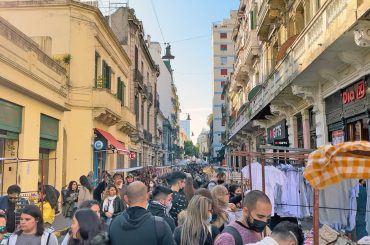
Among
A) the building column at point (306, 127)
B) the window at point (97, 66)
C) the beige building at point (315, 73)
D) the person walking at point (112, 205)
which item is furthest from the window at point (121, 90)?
the person walking at point (112, 205)

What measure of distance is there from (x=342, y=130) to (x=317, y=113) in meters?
2.08

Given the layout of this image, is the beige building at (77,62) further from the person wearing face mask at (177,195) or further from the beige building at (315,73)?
the person wearing face mask at (177,195)

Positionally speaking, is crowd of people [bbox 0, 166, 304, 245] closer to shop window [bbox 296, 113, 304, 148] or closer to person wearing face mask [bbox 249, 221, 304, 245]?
person wearing face mask [bbox 249, 221, 304, 245]

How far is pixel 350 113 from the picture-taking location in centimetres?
1101

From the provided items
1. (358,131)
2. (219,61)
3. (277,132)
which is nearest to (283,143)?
(277,132)

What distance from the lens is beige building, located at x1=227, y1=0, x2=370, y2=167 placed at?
9.40 metres

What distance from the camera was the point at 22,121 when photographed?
13.5 metres

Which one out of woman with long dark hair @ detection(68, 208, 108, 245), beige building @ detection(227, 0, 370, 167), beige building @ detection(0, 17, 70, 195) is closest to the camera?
woman with long dark hair @ detection(68, 208, 108, 245)

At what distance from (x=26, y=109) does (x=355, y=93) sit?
32.3 ft

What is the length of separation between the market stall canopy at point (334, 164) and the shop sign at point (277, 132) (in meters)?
15.0

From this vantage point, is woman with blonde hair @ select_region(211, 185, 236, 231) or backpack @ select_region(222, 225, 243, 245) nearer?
backpack @ select_region(222, 225, 243, 245)

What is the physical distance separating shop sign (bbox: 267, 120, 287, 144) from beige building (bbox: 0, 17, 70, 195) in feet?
31.2

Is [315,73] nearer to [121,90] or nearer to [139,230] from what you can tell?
[139,230]

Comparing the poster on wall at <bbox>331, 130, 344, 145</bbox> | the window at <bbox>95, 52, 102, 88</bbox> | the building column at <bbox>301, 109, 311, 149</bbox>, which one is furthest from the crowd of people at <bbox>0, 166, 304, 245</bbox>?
the window at <bbox>95, 52, 102, 88</bbox>
